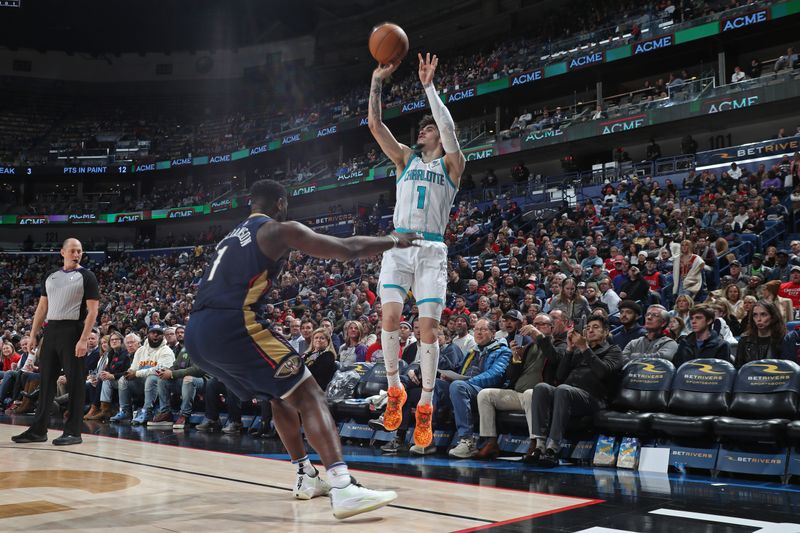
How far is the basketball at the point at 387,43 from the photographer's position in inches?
187

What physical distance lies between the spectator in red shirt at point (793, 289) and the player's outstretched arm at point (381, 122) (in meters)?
6.44

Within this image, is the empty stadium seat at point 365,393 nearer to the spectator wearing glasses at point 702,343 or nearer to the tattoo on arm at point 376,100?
the spectator wearing glasses at point 702,343

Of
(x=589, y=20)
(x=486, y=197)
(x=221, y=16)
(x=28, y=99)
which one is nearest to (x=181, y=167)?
(x=221, y=16)

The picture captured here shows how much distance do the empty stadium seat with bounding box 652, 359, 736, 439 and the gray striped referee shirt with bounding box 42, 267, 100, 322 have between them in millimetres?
5321

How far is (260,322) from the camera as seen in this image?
11.9 feet

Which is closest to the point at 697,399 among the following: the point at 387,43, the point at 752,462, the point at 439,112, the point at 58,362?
the point at 752,462

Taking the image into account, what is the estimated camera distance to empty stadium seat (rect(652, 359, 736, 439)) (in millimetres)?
5504

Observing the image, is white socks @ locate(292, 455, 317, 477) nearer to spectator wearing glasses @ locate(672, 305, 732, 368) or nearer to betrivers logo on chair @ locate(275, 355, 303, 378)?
betrivers logo on chair @ locate(275, 355, 303, 378)

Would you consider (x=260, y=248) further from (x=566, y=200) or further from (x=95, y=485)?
(x=566, y=200)

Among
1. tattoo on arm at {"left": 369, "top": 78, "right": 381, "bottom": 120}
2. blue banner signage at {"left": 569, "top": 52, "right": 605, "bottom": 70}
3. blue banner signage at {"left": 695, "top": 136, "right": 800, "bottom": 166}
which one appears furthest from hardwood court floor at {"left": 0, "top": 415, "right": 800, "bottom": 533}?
blue banner signage at {"left": 569, "top": 52, "right": 605, "bottom": 70}

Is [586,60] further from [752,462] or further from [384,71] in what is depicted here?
[384,71]

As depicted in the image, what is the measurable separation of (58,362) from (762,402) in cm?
628

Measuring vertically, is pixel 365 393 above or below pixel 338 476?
above

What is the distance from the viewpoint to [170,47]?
130ft
